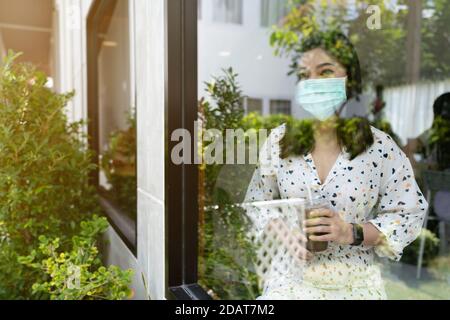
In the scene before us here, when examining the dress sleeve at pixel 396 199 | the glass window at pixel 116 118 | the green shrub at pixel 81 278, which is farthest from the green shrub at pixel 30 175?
the dress sleeve at pixel 396 199

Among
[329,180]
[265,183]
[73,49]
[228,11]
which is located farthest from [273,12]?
[329,180]

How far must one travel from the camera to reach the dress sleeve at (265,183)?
1.34 meters

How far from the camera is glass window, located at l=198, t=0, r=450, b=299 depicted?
3.60ft

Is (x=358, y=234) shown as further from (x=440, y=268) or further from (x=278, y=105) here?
(x=278, y=105)

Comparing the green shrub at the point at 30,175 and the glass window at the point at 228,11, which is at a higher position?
the glass window at the point at 228,11

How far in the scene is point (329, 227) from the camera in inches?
42.6

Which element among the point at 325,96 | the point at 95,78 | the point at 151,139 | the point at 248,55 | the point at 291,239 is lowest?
the point at 291,239

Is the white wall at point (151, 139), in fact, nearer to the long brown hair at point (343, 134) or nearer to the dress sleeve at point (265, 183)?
the dress sleeve at point (265, 183)

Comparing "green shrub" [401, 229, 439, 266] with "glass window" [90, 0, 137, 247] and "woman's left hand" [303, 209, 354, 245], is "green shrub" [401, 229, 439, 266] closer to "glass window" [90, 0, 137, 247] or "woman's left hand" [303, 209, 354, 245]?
"woman's left hand" [303, 209, 354, 245]

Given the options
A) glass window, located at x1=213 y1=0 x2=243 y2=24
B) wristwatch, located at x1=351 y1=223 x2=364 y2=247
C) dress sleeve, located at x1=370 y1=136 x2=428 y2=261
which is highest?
glass window, located at x1=213 y1=0 x2=243 y2=24

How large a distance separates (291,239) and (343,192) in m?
0.28

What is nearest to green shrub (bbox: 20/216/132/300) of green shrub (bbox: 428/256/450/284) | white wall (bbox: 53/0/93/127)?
green shrub (bbox: 428/256/450/284)

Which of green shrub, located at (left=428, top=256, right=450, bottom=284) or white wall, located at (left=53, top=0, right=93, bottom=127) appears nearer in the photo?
green shrub, located at (left=428, top=256, right=450, bottom=284)

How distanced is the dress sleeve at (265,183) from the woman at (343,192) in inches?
1.3
